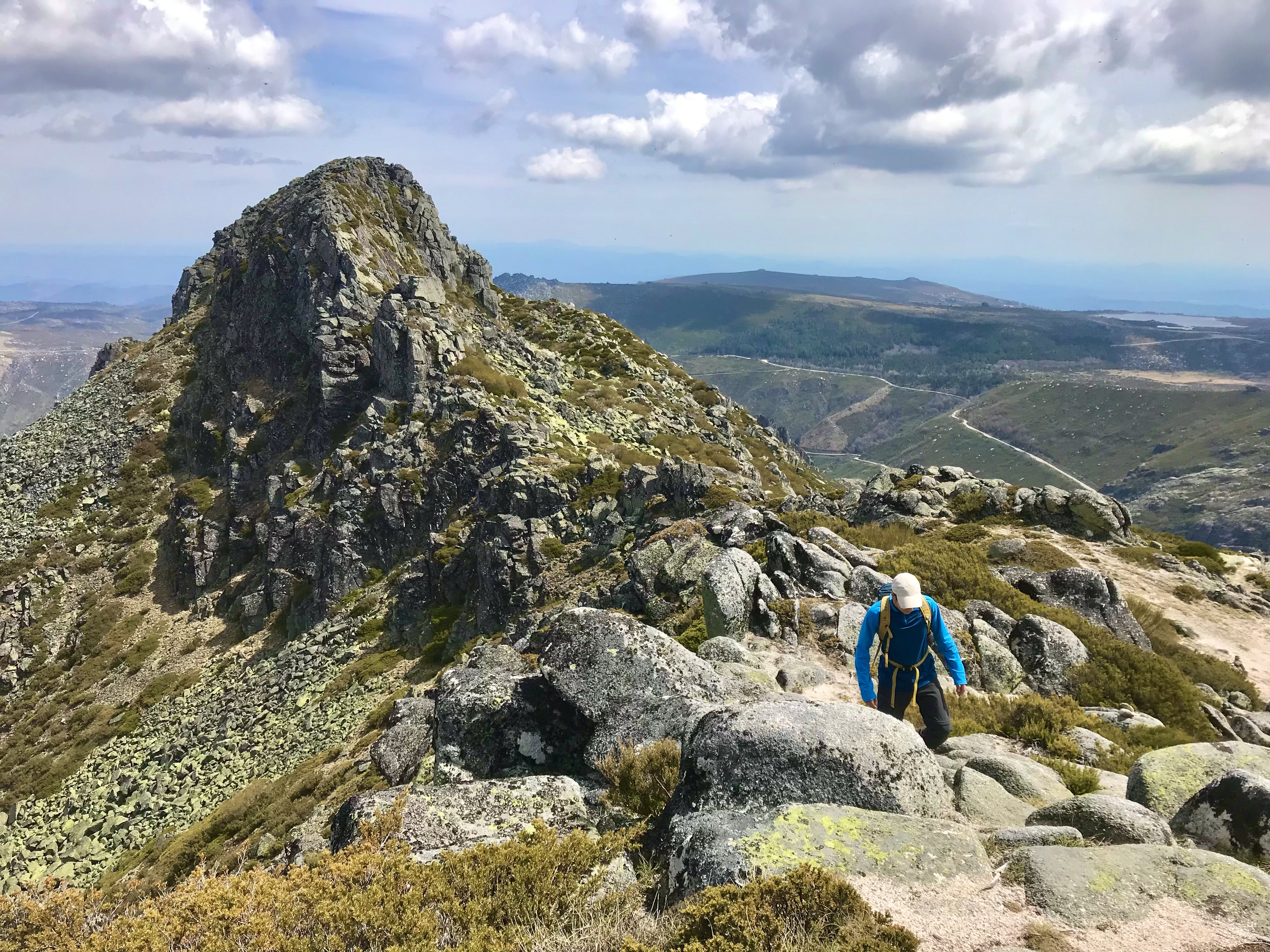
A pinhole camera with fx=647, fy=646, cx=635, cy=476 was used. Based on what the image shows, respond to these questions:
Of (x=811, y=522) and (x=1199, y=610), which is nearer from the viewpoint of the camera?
(x=1199, y=610)

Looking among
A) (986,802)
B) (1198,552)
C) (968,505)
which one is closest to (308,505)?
(968,505)

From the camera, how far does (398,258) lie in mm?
71188

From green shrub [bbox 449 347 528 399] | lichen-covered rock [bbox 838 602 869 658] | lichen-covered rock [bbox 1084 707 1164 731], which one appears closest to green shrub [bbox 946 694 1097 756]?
lichen-covered rock [bbox 1084 707 1164 731]

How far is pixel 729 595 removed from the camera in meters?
18.8

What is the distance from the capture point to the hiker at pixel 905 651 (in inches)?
410

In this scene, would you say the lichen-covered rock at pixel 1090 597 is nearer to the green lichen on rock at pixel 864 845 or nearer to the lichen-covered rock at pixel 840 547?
the lichen-covered rock at pixel 840 547

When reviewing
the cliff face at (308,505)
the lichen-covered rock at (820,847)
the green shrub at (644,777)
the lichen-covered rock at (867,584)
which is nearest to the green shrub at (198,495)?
the cliff face at (308,505)

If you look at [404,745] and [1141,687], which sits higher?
[1141,687]

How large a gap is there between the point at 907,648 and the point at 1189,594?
23.5 metres

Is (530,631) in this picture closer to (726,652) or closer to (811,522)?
(726,652)

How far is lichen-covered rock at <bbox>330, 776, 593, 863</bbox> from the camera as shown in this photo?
7.76 metres

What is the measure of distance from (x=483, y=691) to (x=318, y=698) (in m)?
26.2

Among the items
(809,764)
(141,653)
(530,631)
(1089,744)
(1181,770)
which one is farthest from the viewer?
(141,653)

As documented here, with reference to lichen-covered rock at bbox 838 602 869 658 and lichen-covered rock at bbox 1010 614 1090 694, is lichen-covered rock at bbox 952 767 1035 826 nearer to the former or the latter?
lichen-covered rock at bbox 838 602 869 658
